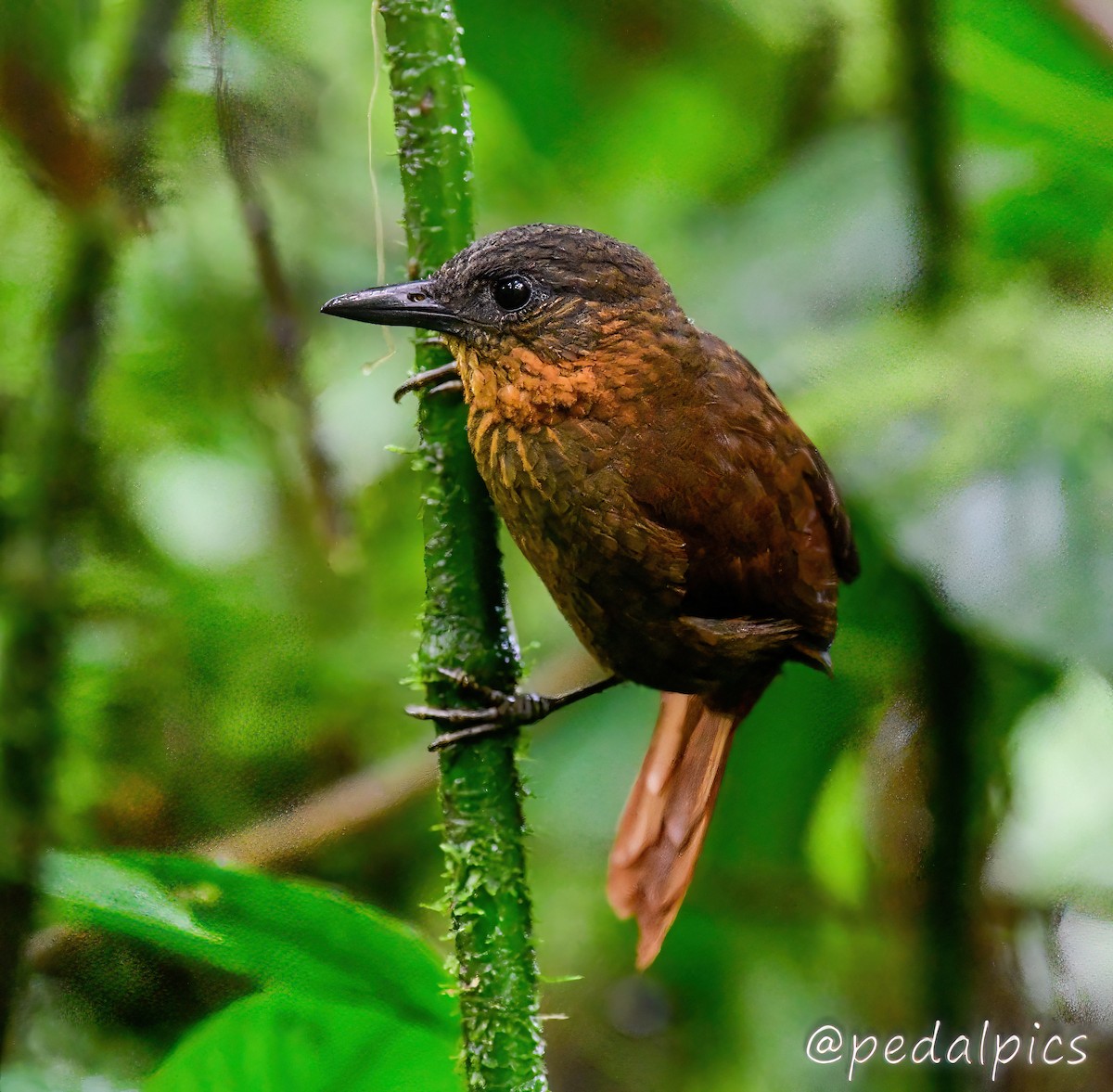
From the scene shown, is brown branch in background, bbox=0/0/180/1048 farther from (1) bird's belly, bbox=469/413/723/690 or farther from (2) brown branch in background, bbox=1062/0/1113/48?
(2) brown branch in background, bbox=1062/0/1113/48

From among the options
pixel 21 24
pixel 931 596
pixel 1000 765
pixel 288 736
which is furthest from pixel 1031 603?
pixel 21 24

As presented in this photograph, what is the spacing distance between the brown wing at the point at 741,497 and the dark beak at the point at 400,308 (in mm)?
214

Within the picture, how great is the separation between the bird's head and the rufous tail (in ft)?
1.36

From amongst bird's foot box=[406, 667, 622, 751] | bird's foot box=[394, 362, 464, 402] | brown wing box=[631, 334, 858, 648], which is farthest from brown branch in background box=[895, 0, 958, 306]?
bird's foot box=[406, 667, 622, 751]

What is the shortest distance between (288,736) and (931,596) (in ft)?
3.00

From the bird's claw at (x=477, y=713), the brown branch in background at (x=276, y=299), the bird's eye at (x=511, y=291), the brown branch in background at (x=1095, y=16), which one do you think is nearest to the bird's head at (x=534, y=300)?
the bird's eye at (x=511, y=291)

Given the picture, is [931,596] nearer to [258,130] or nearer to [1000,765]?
[1000,765]

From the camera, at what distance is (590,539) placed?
1.02 metres

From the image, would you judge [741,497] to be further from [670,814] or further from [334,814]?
[334,814]

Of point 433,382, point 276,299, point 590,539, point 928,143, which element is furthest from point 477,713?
point 928,143

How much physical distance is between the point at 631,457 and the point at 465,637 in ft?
0.73

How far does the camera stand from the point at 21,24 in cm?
136

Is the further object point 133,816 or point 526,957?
point 133,816

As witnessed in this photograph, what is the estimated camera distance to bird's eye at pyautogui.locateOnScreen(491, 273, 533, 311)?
3.25 ft
